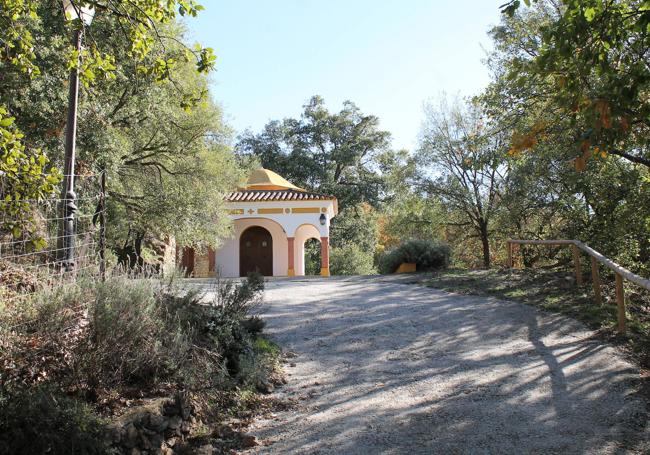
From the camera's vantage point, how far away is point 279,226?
25109 millimetres

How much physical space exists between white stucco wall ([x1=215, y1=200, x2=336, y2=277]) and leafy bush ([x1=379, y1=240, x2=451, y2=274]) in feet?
20.8

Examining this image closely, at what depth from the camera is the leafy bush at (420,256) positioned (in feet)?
53.0

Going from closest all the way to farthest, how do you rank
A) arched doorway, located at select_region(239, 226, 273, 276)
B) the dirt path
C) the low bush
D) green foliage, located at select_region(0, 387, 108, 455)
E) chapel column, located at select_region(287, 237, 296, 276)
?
green foliage, located at select_region(0, 387, 108, 455) → the low bush → the dirt path → chapel column, located at select_region(287, 237, 296, 276) → arched doorway, located at select_region(239, 226, 273, 276)

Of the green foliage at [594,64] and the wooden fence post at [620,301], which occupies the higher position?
the green foliage at [594,64]

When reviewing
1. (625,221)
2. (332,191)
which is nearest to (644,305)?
(625,221)

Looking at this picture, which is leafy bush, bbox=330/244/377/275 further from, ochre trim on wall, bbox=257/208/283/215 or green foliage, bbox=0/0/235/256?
green foliage, bbox=0/0/235/256

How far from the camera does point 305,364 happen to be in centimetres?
625

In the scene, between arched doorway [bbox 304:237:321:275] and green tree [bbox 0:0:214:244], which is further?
arched doorway [bbox 304:237:321:275]

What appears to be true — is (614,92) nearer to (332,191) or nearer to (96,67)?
(96,67)

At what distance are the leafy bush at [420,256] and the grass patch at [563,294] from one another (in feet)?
6.31

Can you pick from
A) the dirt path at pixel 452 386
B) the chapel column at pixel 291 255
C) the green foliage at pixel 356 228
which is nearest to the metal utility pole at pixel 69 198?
the dirt path at pixel 452 386

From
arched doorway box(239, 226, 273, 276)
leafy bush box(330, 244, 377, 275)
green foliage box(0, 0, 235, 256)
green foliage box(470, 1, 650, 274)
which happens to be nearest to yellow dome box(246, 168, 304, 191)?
arched doorway box(239, 226, 273, 276)

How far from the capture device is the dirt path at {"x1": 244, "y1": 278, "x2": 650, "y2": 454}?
13.4 feet

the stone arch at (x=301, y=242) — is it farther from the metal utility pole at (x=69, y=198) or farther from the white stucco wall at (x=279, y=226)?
the metal utility pole at (x=69, y=198)
